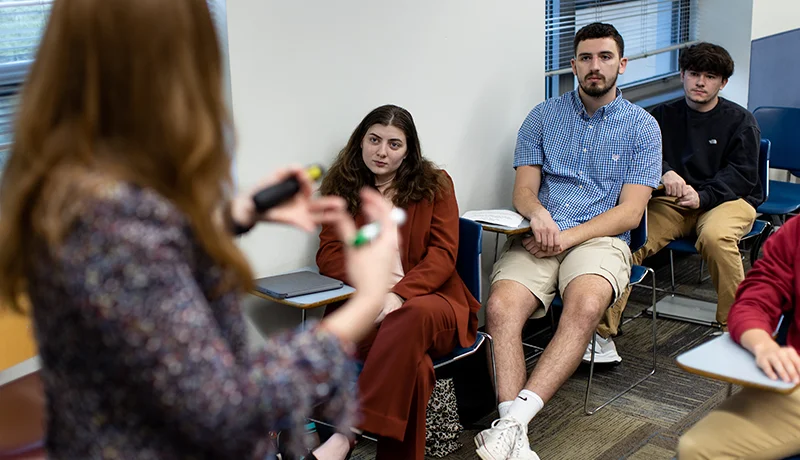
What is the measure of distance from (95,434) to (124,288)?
19 centimetres

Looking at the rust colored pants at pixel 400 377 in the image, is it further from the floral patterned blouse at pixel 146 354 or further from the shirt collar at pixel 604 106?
the floral patterned blouse at pixel 146 354

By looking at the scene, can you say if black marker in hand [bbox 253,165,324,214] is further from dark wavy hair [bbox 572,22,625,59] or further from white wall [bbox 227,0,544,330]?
dark wavy hair [bbox 572,22,625,59]

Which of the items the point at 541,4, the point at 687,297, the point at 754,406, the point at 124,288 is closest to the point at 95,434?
the point at 124,288

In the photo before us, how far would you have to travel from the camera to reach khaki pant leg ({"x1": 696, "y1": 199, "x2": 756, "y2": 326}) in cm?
377

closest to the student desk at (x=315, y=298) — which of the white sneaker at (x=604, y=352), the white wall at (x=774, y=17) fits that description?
the white sneaker at (x=604, y=352)

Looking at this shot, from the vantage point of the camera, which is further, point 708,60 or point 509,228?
point 708,60

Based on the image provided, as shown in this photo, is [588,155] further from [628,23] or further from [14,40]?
[14,40]

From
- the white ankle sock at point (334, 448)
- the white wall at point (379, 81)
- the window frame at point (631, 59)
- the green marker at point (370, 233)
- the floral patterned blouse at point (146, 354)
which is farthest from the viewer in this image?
the window frame at point (631, 59)

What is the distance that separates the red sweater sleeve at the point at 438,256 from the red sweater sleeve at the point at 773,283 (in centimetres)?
103

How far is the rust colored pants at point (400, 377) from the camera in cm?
262

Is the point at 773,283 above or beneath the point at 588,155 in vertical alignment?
beneath

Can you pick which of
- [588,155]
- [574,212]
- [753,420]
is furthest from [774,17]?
[753,420]

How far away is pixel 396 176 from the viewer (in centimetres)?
309

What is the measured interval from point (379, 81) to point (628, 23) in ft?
8.31
